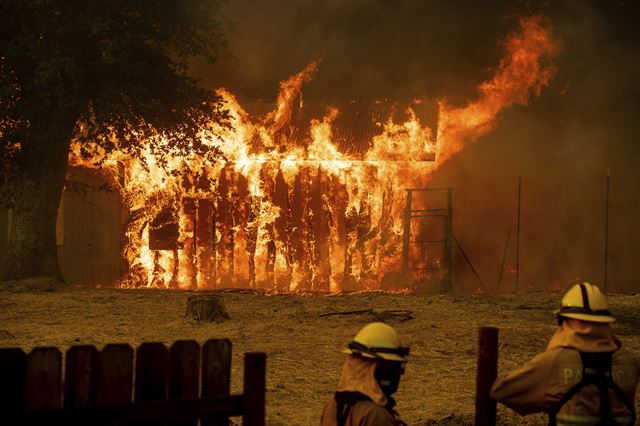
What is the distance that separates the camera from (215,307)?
12.3 metres

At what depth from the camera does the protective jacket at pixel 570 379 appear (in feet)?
11.8

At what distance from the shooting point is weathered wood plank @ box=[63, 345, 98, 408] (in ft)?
11.7

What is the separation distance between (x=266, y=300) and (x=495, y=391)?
1099 cm

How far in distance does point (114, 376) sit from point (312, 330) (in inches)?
316

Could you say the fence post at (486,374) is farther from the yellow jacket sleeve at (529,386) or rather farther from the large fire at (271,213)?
the large fire at (271,213)

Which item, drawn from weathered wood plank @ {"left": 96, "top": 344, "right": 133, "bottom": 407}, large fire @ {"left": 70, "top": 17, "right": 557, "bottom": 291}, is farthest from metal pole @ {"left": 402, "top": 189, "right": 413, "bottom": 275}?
weathered wood plank @ {"left": 96, "top": 344, "right": 133, "bottom": 407}

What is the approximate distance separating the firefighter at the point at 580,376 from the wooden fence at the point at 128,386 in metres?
1.37

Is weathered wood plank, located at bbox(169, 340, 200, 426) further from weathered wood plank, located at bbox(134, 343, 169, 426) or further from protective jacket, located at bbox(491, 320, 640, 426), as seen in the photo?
protective jacket, located at bbox(491, 320, 640, 426)

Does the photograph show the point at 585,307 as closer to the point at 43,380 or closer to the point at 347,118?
the point at 43,380

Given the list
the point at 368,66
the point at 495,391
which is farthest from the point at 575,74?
the point at 495,391

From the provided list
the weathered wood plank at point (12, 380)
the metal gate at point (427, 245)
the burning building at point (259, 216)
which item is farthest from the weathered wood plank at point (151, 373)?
the burning building at point (259, 216)

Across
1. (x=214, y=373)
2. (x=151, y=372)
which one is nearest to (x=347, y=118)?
(x=214, y=373)

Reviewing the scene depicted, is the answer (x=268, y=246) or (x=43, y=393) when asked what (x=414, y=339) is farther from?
(x=268, y=246)

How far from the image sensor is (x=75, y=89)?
1547 cm
